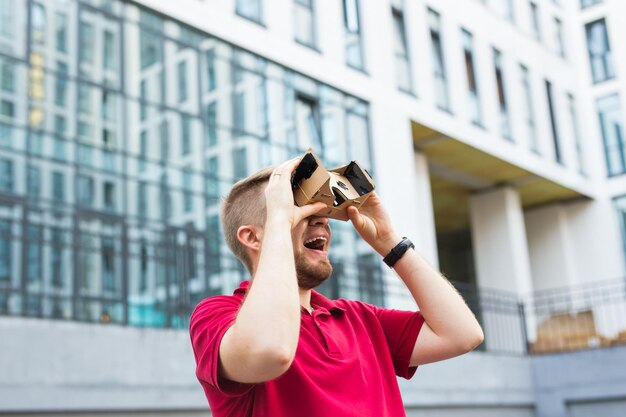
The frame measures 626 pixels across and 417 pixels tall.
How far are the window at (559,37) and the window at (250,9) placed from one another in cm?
1155

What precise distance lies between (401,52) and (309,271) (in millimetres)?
15953

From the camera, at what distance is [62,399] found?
27.3 feet

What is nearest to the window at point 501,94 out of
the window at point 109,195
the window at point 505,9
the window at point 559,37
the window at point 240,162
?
the window at point 505,9

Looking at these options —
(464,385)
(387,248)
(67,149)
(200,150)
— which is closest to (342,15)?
(200,150)

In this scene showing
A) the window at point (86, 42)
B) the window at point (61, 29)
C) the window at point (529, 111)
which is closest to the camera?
the window at point (61, 29)

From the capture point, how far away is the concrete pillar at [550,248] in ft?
73.4

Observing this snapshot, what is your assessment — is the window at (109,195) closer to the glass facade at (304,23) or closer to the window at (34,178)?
the window at (34,178)

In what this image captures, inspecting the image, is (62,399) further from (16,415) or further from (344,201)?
(344,201)

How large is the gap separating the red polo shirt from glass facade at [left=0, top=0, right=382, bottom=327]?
32.8 feet

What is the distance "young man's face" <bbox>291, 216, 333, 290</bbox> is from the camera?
2490 millimetres

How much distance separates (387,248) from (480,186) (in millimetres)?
19194

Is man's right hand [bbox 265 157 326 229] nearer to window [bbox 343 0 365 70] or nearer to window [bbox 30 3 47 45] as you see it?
window [bbox 30 3 47 45]

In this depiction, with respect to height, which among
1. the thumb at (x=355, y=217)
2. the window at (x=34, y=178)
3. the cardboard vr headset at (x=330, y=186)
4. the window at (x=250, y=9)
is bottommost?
the thumb at (x=355, y=217)

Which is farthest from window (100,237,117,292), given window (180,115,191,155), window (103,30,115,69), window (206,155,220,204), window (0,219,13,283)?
window (103,30,115,69)
